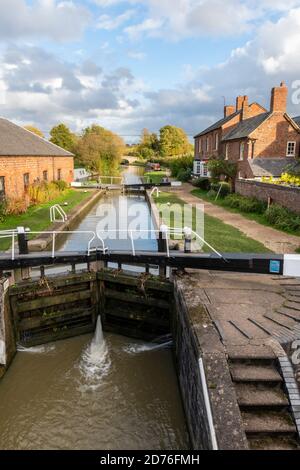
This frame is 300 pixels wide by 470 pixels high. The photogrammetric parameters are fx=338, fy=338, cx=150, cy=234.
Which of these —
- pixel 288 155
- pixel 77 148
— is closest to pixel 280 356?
pixel 288 155

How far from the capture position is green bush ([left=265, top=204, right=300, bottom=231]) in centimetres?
1359

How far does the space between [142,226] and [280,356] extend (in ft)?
42.4

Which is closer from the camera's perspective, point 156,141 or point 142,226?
point 142,226

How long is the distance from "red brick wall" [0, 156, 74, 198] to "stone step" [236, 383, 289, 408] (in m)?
16.6

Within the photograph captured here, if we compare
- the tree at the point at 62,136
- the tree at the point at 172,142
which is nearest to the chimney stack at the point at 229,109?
the tree at the point at 62,136

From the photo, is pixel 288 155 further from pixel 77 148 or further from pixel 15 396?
pixel 77 148

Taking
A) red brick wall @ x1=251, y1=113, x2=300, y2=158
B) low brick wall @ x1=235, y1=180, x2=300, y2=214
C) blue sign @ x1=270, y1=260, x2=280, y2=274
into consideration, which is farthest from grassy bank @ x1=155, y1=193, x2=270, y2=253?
red brick wall @ x1=251, y1=113, x2=300, y2=158

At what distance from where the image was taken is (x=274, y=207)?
15.7 metres

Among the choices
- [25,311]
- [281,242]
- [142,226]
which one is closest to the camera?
[25,311]

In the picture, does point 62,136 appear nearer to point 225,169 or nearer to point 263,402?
point 225,169

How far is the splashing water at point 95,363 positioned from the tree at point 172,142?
74.3 metres

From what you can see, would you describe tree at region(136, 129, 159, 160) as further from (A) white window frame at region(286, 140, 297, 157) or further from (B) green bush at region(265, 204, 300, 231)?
(B) green bush at region(265, 204, 300, 231)

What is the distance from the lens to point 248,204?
18391mm

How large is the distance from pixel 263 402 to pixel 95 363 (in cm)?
378
